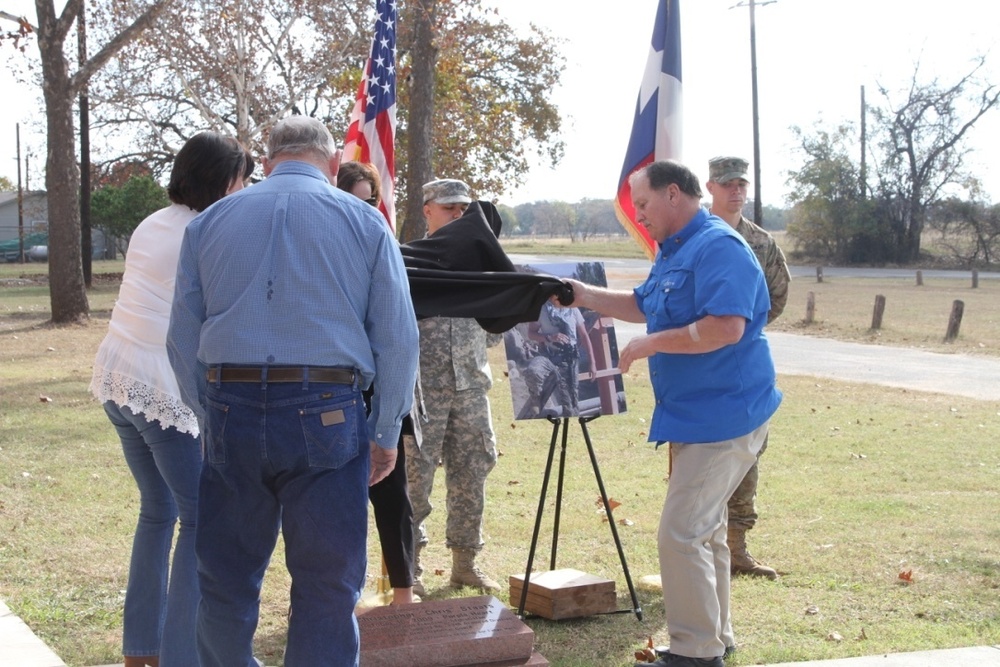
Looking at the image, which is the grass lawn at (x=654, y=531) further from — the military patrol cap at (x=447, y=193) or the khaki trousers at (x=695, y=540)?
the military patrol cap at (x=447, y=193)

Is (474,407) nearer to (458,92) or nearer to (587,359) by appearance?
(587,359)

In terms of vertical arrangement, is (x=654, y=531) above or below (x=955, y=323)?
below

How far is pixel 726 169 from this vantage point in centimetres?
592

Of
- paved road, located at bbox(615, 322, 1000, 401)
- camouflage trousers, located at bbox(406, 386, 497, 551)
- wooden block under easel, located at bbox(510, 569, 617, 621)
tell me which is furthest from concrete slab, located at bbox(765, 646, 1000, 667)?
paved road, located at bbox(615, 322, 1000, 401)

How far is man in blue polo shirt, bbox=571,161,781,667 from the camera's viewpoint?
433cm

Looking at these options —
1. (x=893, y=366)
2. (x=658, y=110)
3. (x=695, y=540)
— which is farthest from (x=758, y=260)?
(x=893, y=366)

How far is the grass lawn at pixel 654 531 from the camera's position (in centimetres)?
516

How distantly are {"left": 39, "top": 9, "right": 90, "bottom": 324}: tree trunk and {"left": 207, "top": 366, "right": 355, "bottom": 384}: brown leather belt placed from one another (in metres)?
20.4

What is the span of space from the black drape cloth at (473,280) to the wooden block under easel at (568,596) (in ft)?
4.15

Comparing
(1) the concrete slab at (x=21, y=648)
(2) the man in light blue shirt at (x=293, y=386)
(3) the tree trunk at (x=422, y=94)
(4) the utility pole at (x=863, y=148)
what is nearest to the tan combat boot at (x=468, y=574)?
(1) the concrete slab at (x=21, y=648)

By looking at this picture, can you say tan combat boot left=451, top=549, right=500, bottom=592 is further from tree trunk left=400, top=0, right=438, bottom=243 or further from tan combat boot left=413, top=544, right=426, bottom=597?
tree trunk left=400, top=0, right=438, bottom=243

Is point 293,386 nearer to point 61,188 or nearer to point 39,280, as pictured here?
point 61,188

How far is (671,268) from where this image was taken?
4492 millimetres

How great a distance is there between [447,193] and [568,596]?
6.50 ft
